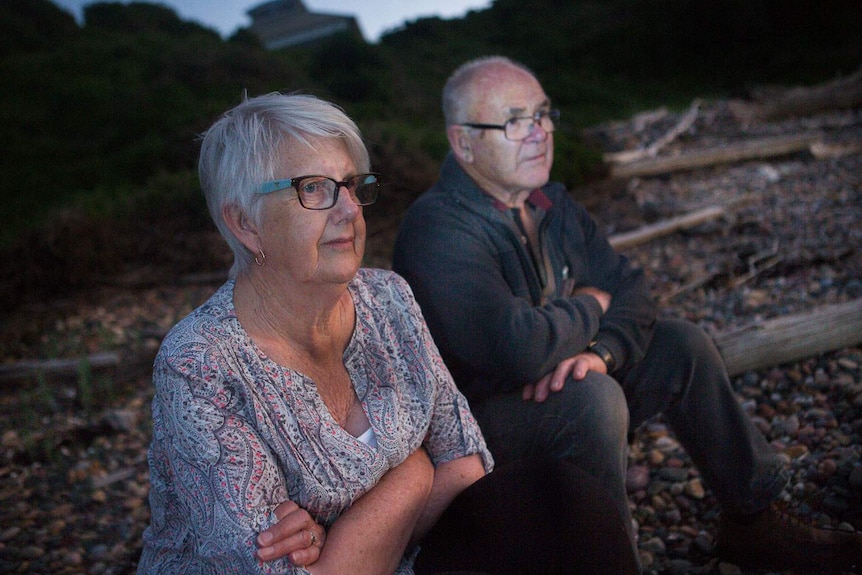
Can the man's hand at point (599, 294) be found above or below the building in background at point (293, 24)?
below

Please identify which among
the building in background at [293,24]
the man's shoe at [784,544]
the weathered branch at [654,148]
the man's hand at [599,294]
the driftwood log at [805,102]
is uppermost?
the building in background at [293,24]

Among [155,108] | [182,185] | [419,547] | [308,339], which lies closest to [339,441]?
[308,339]

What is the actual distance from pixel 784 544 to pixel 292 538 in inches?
74.6

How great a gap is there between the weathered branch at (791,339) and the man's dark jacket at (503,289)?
1047mm

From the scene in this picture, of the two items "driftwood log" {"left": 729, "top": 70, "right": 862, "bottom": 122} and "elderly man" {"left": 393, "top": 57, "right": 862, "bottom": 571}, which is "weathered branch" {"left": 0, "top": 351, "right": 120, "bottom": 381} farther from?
"driftwood log" {"left": 729, "top": 70, "right": 862, "bottom": 122}

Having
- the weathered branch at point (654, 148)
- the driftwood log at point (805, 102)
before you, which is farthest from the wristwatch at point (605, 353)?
the driftwood log at point (805, 102)

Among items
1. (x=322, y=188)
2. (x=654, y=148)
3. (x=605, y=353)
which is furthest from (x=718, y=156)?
(x=322, y=188)

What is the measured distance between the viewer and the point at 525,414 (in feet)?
8.09

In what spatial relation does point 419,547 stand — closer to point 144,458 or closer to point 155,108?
point 144,458

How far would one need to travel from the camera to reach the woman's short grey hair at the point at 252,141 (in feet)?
5.80

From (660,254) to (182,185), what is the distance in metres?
5.36

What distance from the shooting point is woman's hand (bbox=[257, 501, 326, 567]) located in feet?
4.92

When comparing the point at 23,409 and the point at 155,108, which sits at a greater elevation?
the point at 155,108

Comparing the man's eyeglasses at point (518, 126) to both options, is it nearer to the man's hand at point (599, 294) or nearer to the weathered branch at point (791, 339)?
the man's hand at point (599, 294)
